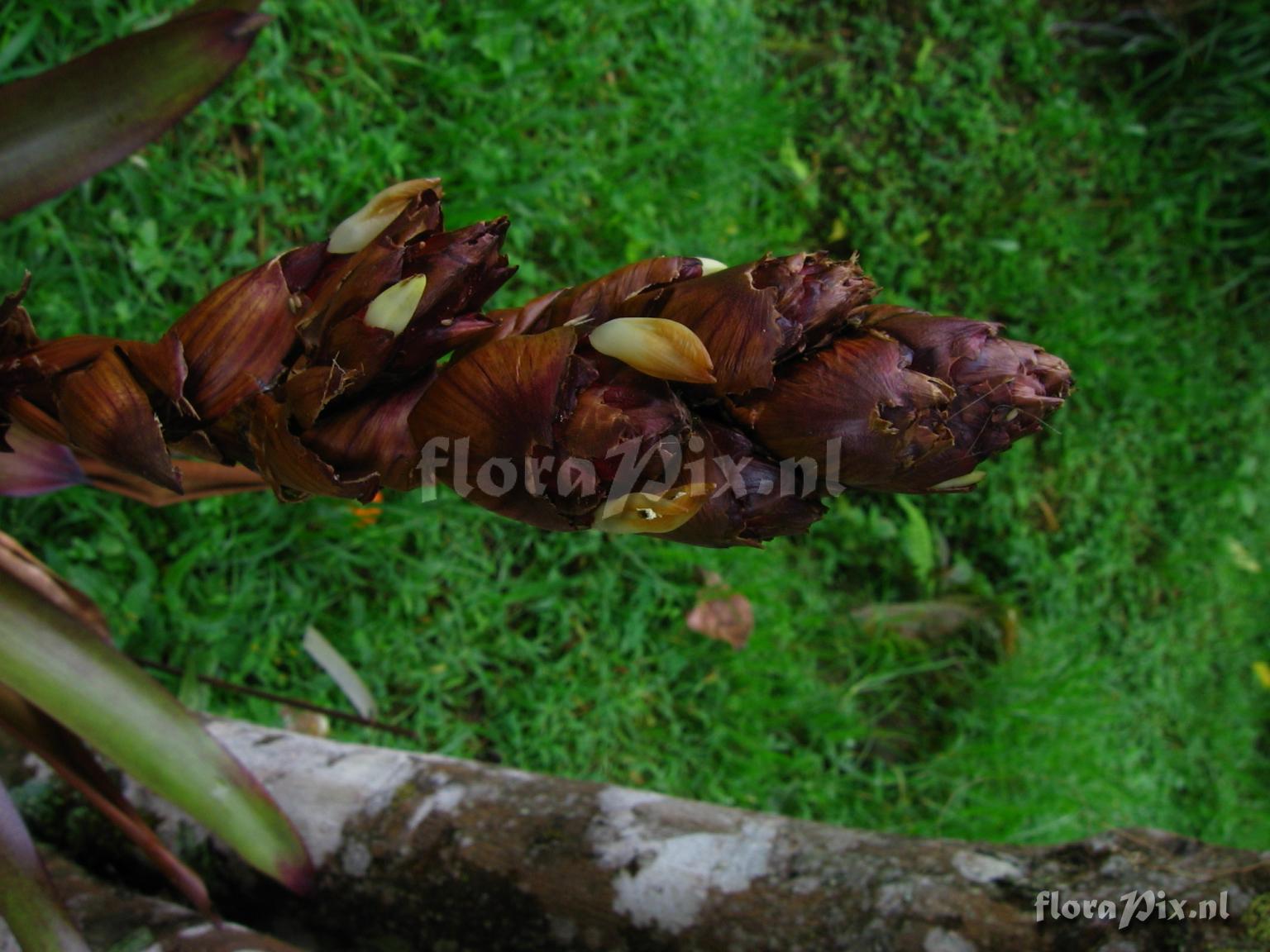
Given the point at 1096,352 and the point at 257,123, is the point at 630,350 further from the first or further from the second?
the point at 1096,352

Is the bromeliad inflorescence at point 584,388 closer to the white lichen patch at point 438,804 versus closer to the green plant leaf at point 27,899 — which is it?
the green plant leaf at point 27,899

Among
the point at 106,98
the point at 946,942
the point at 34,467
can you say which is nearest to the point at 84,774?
the point at 34,467

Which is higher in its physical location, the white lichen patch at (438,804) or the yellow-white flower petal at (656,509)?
the yellow-white flower petal at (656,509)

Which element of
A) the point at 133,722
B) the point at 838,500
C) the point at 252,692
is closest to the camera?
the point at 133,722

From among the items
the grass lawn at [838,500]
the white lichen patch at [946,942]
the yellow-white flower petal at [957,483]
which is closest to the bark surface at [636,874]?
the white lichen patch at [946,942]

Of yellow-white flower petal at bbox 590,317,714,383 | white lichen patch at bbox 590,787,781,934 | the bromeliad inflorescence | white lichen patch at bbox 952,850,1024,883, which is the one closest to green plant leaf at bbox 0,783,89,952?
the bromeliad inflorescence

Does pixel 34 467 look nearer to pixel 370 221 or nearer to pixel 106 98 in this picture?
pixel 106 98

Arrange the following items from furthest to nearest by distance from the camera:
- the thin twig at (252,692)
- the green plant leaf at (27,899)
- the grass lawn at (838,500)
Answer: the grass lawn at (838,500), the thin twig at (252,692), the green plant leaf at (27,899)

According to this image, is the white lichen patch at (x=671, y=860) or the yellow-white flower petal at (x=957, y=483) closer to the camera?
the yellow-white flower petal at (x=957, y=483)

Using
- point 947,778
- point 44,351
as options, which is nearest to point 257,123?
point 44,351
